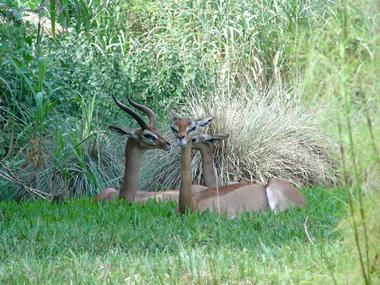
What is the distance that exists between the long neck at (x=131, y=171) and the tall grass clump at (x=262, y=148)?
4.75 feet

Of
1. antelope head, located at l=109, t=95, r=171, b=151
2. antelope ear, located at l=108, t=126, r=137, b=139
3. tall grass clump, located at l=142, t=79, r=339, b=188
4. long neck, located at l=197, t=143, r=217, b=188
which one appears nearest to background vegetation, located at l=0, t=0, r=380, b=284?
tall grass clump, located at l=142, t=79, r=339, b=188

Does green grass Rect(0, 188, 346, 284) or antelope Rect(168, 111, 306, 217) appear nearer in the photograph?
green grass Rect(0, 188, 346, 284)

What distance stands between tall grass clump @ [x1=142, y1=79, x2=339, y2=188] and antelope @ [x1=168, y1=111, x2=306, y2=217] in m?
2.80

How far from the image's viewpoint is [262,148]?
12.9m

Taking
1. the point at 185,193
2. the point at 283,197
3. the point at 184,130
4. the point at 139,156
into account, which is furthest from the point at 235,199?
the point at 139,156

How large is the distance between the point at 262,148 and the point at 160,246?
6019mm

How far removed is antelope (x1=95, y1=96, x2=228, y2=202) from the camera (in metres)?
11.0

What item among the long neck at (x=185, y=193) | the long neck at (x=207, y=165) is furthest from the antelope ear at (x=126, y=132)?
the long neck at (x=185, y=193)

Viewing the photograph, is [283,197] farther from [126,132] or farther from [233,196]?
[126,132]

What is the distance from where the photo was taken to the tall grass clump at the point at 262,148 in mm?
12812

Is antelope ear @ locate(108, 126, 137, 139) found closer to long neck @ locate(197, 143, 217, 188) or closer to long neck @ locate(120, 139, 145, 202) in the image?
long neck @ locate(120, 139, 145, 202)

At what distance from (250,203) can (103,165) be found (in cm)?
361

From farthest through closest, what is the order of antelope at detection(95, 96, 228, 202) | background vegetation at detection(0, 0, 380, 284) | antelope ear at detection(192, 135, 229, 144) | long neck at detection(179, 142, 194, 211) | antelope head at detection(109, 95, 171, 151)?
antelope ear at detection(192, 135, 229, 144) → antelope head at detection(109, 95, 171, 151) → antelope at detection(95, 96, 228, 202) → long neck at detection(179, 142, 194, 211) → background vegetation at detection(0, 0, 380, 284)

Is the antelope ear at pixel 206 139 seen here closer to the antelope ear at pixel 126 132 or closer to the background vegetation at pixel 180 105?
the antelope ear at pixel 126 132
